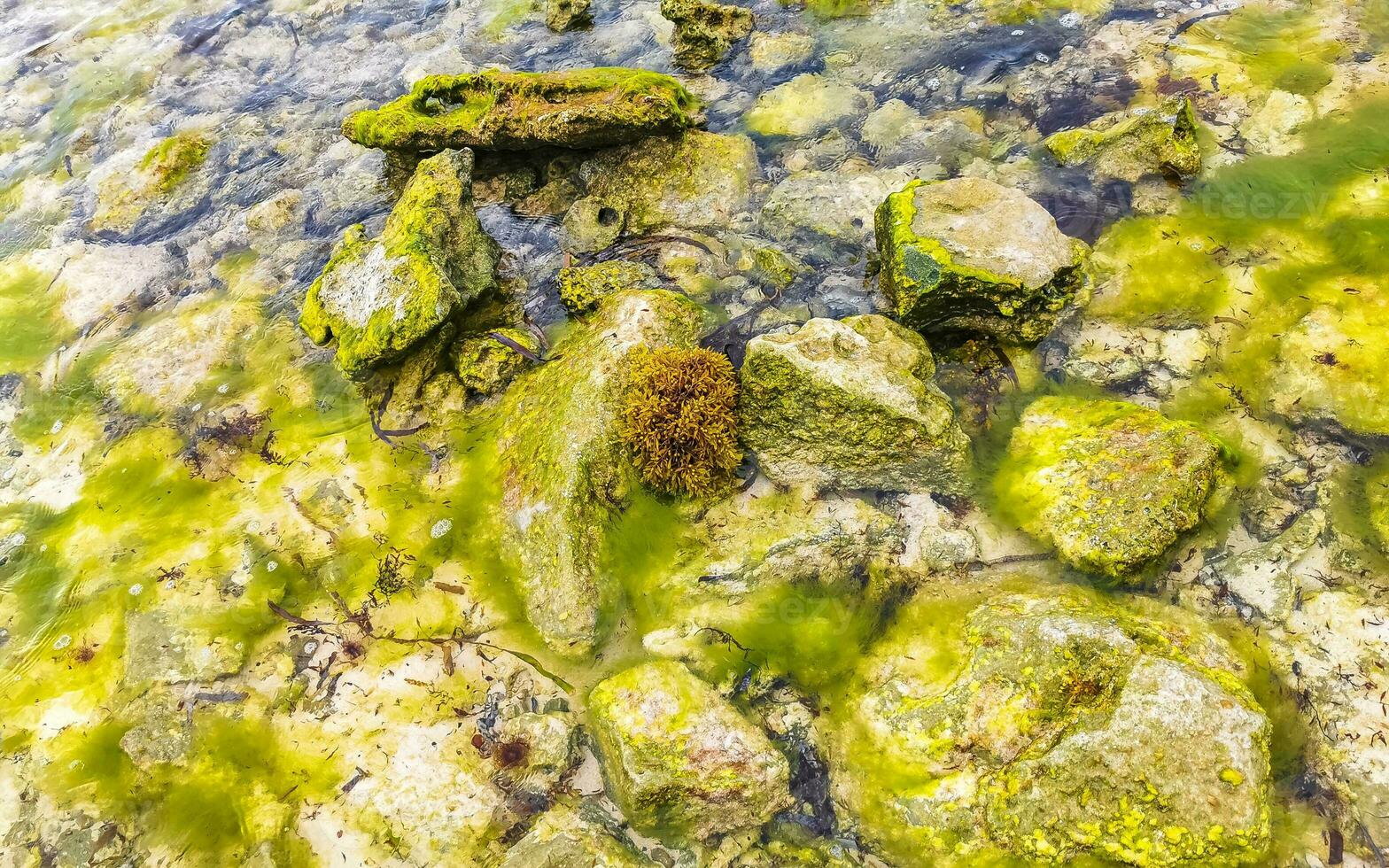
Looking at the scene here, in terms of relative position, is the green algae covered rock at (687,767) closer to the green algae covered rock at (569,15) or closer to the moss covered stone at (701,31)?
the moss covered stone at (701,31)

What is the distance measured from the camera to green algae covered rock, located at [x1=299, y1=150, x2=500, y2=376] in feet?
→ 22.7

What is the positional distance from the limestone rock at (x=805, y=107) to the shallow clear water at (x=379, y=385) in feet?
0.37

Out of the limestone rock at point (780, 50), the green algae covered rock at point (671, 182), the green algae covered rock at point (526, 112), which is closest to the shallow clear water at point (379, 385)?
the limestone rock at point (780, 50)

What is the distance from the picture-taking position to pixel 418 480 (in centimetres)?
670

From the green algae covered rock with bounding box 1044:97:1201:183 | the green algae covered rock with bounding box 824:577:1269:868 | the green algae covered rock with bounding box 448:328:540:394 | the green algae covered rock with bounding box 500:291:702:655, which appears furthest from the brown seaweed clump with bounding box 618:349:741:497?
the green algae covered rock with bounding box 1044:97:1201:183

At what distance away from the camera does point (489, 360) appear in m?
7.21

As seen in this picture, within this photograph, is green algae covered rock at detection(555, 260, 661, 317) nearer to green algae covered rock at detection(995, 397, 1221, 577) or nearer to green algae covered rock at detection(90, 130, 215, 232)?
green algae covered rock at detection(995, 397, 1221, 577)

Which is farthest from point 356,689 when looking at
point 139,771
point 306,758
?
point 139,771

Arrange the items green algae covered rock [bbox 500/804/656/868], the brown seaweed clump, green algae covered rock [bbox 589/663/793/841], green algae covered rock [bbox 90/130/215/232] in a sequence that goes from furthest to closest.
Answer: green algae covered rock [bbox 90/130/215/232] < the brown seaweed clump < green algae covered rock [bbox 589/663/793/841] < green algae covered rock [bbox 500/804/656/868]

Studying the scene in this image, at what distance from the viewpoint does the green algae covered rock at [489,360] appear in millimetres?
7152

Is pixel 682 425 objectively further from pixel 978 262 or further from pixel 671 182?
pixel 671 182

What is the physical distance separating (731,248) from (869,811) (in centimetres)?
606

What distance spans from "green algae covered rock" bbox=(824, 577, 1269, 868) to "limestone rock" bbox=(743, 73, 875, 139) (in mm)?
6863

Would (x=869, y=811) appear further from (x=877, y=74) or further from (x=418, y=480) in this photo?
(x=877, y=74)
